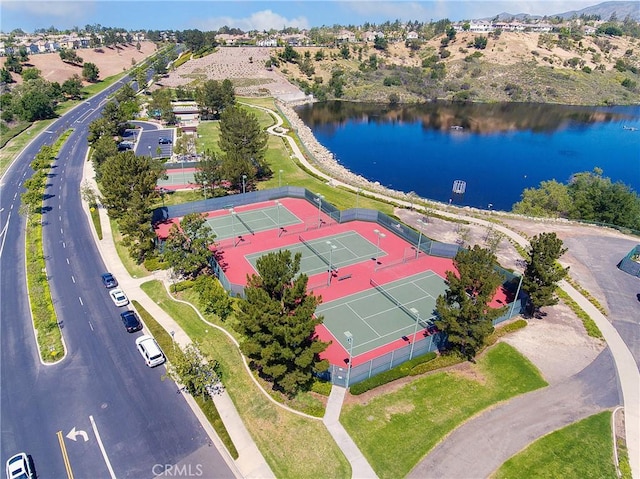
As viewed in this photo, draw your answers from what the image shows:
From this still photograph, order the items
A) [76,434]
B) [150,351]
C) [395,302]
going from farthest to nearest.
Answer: [395,302] < [150,351] < [76,434]

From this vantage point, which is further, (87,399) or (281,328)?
(87,399)

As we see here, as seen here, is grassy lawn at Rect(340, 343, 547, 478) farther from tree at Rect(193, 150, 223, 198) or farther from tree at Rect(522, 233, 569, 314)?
tree at Rect(193, 150, 223, 198)

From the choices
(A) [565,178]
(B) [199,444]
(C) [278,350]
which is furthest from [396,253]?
(A) [565,178]

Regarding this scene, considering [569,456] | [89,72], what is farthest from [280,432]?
[89,72]

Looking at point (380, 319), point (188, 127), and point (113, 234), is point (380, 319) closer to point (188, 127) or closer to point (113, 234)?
point (113, 234)

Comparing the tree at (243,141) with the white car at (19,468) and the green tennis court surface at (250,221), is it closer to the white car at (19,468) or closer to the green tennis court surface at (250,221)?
the green tennis court surface at (250,221)

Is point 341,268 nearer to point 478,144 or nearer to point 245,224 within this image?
point 245,224
